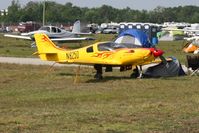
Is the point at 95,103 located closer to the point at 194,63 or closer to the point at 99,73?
the point at 99,73

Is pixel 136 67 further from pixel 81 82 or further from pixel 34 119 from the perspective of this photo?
pixel 34 119

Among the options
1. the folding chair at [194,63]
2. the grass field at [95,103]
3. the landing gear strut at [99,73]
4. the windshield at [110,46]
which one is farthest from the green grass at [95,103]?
the folding chair at [194,63]

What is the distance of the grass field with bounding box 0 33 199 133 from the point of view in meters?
9.02

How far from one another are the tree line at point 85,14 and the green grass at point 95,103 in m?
118

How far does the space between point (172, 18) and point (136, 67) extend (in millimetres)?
163619

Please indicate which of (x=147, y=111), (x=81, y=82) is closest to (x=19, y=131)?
(x=147, y=111)

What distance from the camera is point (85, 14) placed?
168 meters

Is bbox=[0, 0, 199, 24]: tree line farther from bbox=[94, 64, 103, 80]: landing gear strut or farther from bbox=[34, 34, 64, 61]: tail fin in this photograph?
bbox=[94, 64, 103, 80]: landing gear strut

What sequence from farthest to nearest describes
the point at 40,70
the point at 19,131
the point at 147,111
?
the point at 40,70
the point at 147,111
the point at 19,131

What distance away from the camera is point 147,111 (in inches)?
427

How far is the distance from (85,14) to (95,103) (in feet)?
515

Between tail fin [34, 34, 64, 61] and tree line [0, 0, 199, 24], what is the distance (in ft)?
377

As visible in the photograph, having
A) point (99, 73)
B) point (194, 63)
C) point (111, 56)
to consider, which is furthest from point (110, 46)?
point (194, 63)

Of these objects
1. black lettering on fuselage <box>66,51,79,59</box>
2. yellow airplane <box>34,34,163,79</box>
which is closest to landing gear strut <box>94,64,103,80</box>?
yellow airplane <box>34,34,163,79</box>
